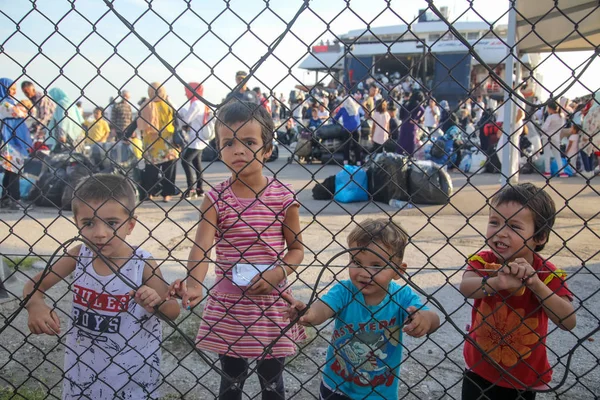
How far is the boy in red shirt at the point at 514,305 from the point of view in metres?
1.87

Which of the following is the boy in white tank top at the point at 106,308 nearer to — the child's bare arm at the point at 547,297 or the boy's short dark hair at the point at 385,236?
the boy's short dark hair at the point at 385,236

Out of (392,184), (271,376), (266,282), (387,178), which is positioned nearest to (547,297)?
(266,282)

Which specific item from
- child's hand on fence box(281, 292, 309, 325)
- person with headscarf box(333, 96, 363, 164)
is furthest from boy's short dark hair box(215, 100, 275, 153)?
person with headscarf box(333, 96, 363, 164)

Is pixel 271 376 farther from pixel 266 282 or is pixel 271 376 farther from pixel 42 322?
pixel 42 322

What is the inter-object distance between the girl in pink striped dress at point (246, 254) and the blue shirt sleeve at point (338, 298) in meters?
0.20

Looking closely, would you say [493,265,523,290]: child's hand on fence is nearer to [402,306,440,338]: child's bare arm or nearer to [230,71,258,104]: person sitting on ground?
[402,306,440,338]: child's bare arm

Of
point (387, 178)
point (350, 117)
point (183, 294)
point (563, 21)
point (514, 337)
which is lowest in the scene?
point (350, 117)

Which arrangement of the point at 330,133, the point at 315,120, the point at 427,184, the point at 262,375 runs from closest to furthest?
the point at 262,375
the point at 427,184
the point at 330,133
the point at 315,120

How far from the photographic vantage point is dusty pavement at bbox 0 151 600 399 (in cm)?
225

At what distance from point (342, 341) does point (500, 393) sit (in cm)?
68

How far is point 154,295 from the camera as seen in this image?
183 centimetres

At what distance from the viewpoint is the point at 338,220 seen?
266 inches

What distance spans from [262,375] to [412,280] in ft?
7.70

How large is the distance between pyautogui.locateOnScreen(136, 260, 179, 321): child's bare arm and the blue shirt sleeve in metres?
0.57
